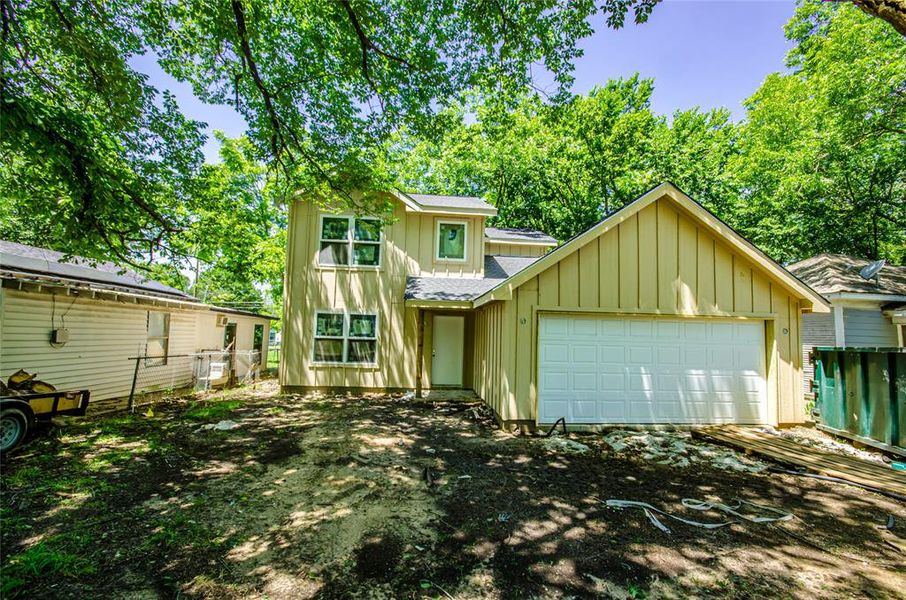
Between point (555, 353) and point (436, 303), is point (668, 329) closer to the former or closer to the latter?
point (555, 353)

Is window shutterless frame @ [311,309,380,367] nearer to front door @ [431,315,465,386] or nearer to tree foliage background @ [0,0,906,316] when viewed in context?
front door @ [431,315,465,386]

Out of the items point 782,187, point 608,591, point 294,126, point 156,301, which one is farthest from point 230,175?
point 782,187

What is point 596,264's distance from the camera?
23.2 feet

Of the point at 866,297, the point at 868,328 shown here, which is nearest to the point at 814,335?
the point at 868,328

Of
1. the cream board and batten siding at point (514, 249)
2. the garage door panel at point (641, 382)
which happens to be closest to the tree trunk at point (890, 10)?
the garage door panel at point (641, 382)

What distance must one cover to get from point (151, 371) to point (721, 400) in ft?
46.8

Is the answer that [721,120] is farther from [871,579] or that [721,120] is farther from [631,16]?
[871,579]

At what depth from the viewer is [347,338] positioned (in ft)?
33.8

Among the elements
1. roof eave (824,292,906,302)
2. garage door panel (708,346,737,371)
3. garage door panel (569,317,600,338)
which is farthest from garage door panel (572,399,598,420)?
roof eave (824,292,906,302)

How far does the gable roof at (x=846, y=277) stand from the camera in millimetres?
9828

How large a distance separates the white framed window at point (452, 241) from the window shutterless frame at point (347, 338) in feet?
9.22

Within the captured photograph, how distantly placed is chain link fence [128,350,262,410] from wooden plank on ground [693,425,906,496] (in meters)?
12.2

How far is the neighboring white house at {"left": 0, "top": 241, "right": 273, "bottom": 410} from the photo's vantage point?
694cm

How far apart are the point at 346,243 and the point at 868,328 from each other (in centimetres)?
1495
